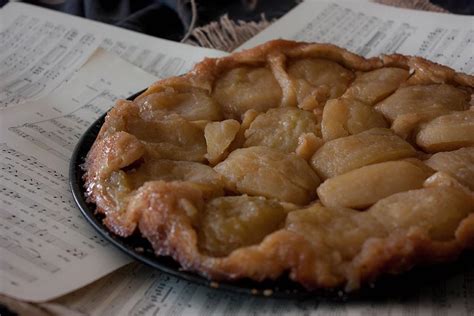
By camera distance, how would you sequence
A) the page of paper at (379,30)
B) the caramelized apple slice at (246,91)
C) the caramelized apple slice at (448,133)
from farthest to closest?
the page of paper at (379,30) < the caramelized apple slice at (246,91) < the caramelized apple slice at (448,133)

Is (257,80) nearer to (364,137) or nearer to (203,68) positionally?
(203,68)

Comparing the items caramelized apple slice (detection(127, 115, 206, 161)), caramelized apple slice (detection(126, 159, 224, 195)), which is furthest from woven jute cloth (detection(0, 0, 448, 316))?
A: caramelized apple slice (detection(126, 159, 224, 195))

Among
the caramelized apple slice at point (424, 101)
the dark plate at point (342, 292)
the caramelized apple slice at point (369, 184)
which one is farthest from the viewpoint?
the caramelized apple slice at point (424, 101)

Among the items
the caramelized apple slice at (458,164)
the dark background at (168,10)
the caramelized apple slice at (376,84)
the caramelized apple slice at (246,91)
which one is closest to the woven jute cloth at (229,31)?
the dark background at (168,10)

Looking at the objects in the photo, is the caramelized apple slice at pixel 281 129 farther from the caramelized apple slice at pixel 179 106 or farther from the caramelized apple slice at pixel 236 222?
the caramelized apple slice at pixel 236 222

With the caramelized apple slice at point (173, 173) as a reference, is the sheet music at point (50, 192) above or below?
below

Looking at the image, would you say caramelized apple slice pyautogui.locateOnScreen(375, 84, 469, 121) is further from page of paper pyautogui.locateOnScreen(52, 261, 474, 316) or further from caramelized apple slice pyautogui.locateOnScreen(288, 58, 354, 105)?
page of paper pyautogui.locateOnScreen(52, 261, 474, 316)

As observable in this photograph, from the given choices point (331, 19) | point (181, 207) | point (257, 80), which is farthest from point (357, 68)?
point (331, 19)
